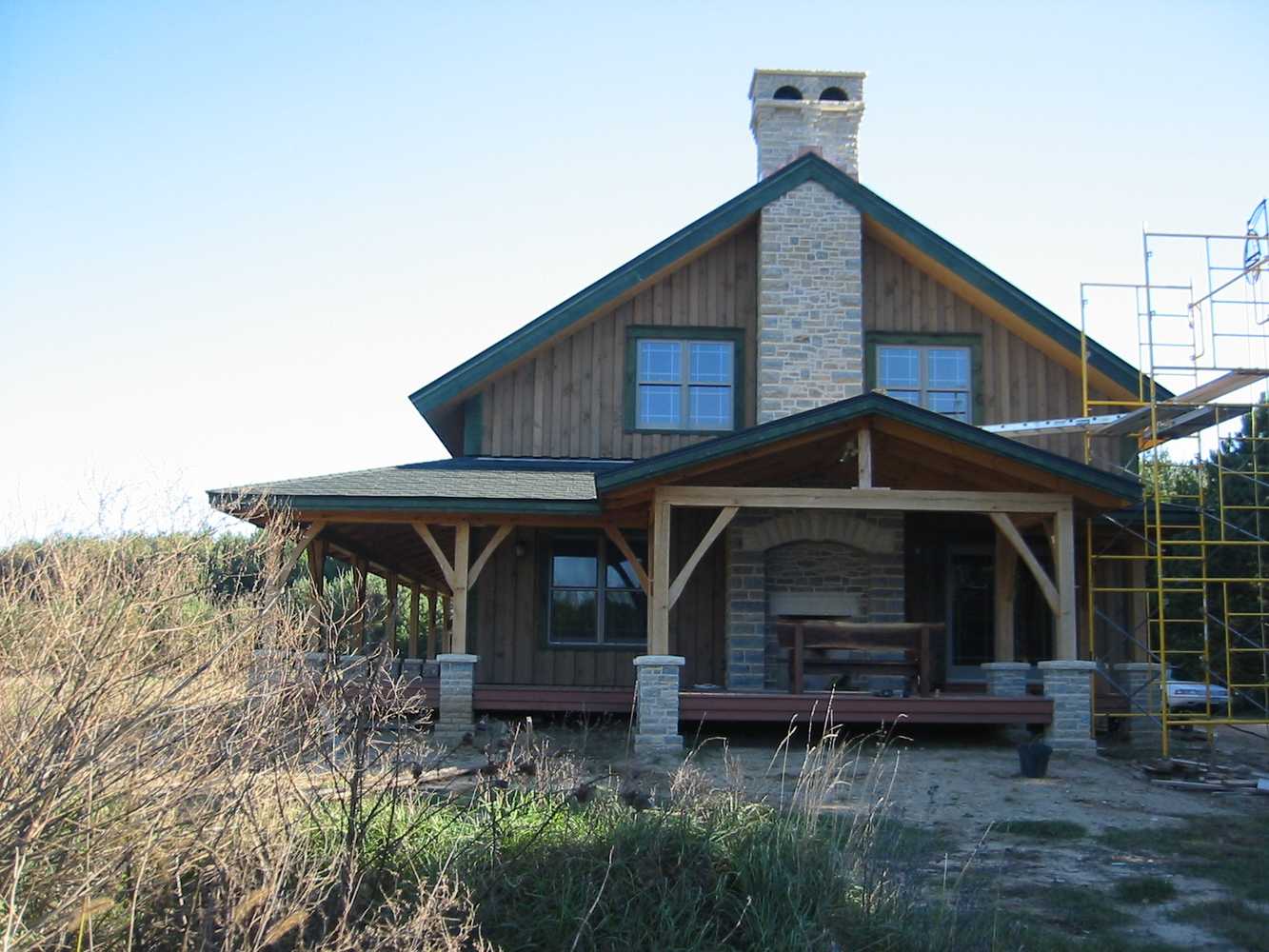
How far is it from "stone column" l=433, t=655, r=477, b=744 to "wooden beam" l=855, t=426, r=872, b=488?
15.8ft

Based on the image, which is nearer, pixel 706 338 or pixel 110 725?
pixel 110 725

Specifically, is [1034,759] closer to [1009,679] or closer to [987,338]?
[1009,679]

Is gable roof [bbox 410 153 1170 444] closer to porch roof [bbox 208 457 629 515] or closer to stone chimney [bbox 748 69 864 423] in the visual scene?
stone chimney [bbox 748 69 864 423]

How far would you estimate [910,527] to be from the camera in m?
16.8

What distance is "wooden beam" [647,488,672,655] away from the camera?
44.9ft

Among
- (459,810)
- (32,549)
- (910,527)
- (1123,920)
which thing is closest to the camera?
(1123,920)

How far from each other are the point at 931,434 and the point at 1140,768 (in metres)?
3.96

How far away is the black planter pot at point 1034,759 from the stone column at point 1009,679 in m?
2.44

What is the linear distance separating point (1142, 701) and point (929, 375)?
4915 mm

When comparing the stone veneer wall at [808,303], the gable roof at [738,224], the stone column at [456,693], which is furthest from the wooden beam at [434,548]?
the stone veneer wall at [808,303]

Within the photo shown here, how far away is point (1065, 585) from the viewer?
1391 cm

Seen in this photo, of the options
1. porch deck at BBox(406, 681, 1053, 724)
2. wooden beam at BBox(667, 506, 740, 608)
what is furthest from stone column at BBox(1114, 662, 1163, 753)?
wooden beam at BBox(667, 506, 740, 608)

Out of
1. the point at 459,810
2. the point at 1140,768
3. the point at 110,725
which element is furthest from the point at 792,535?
the point at 110,725

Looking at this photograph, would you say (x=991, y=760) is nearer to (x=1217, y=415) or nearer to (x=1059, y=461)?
(x=1059, y=461)
